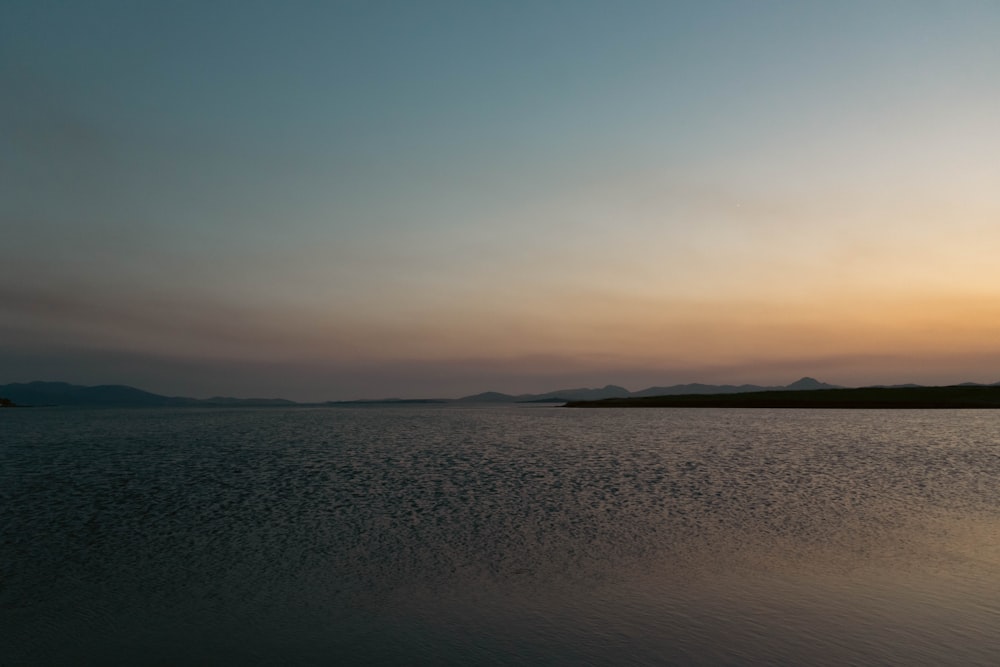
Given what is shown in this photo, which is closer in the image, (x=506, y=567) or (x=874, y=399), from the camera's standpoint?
(x=506, y=567)

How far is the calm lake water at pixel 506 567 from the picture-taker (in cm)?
1265

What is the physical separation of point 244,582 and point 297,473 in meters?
25.5

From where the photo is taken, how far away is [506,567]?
1845 cm

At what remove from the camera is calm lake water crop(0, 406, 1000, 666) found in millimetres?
12648

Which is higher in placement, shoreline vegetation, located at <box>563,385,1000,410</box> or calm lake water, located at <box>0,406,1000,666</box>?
shoreline vegetation, located at <box>563,385,1000,410</box>

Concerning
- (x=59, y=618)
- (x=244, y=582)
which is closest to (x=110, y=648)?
(x=59, y=618)

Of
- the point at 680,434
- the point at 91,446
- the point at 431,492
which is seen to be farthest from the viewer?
the point at 680,434

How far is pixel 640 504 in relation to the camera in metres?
28.7

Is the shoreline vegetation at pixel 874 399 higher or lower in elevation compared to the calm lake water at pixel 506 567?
higher

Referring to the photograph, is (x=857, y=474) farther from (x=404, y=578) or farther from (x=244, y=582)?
(x=244, y=582)

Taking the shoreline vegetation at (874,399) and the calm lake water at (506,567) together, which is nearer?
the calm lake water at (506,567)

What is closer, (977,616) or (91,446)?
(977,616)

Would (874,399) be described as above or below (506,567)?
above

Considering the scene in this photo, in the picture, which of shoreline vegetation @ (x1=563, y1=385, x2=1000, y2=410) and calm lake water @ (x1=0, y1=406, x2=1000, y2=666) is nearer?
calm lake water @ (x1=0, y1=406, x2=1000, y2=666)
